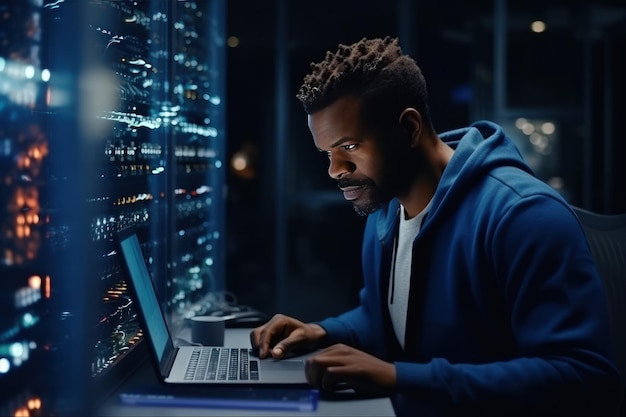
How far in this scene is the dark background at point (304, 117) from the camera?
5402 millimetres

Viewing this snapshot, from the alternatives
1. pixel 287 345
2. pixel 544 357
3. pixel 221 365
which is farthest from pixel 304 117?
pixel 544 357

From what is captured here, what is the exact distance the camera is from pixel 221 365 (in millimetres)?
1628

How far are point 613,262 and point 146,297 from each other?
108cm

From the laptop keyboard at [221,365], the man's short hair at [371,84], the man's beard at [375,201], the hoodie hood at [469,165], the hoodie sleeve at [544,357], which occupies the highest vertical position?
the man's short hair at [371,84]

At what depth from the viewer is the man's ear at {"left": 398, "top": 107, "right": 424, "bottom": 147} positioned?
1.68 metres

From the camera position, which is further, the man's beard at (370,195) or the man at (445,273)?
the man's beard at (370,195)

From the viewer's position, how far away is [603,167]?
5.40 metres

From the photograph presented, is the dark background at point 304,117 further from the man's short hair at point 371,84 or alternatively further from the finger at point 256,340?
the finger at point 256,340

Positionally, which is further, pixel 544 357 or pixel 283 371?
pixel 283 371

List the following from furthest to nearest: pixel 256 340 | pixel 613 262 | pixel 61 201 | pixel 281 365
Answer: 1. pixel 613 262
2. pixel 256 340
3. pixel 281 365
4. pixel 61 201

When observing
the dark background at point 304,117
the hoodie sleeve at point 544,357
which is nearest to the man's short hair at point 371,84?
the hoodie sleeve at point 544,357

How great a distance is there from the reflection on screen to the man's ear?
605 mm

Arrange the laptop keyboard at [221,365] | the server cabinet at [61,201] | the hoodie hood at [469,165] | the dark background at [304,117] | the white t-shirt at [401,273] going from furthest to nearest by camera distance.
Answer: the dark background at [304,117] < the white t-shirt at [401,273] < the hoodie hood at [469,165] < the laptop keyboard at [221,365] < the server cabinet at [61,201]

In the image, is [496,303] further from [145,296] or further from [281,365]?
[145,296]
